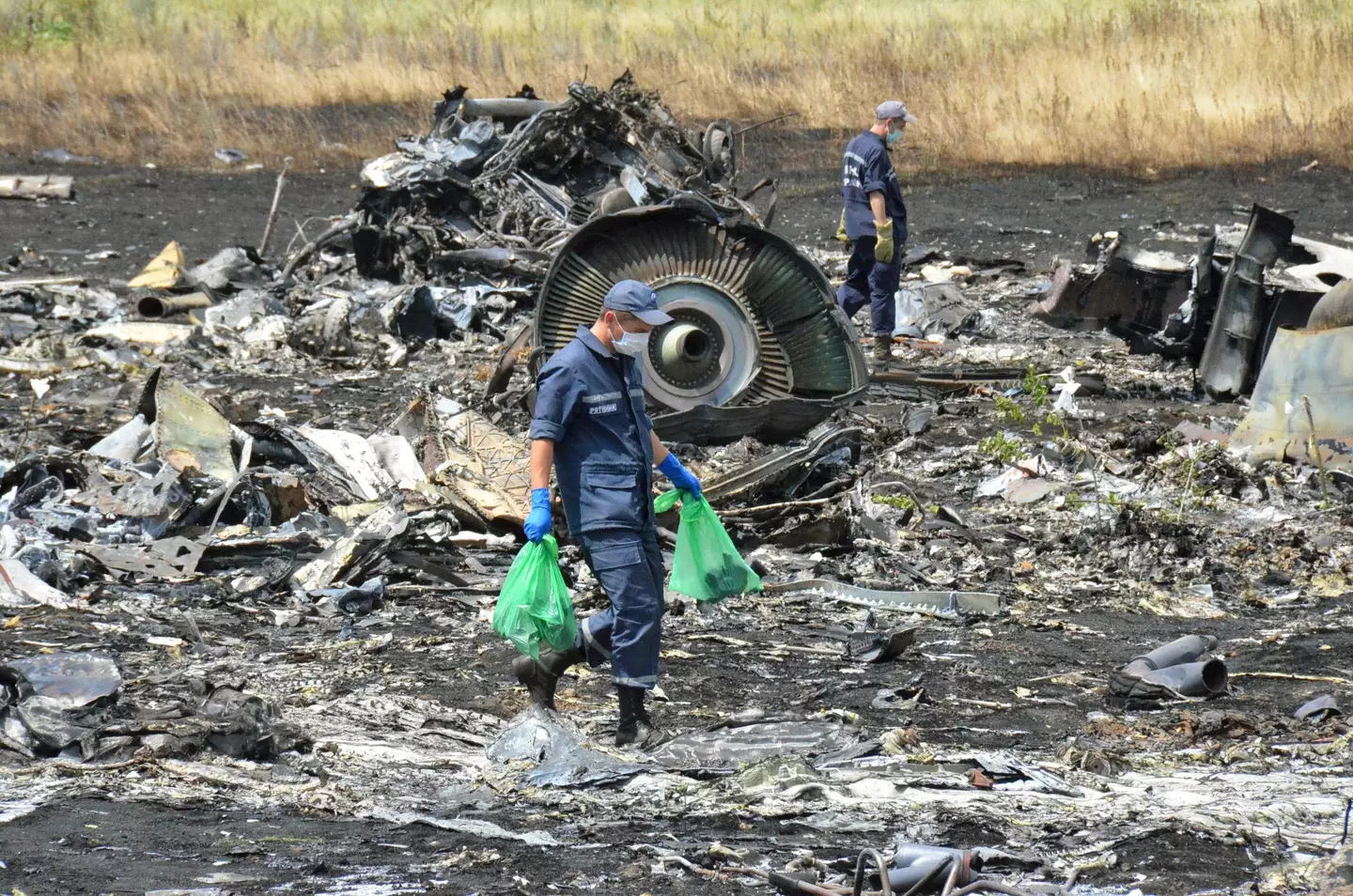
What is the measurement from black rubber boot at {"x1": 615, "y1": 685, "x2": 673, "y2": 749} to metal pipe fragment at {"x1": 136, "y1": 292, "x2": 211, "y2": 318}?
1015 centimetres

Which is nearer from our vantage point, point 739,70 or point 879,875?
point 879,875

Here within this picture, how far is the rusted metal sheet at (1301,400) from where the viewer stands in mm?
8312

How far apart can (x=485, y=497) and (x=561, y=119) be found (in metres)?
6.41

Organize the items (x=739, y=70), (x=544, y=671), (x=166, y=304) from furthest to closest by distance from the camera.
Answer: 1. (x=739, y=70)
2. (x=166, y=304)
3. (x=544, y=671)

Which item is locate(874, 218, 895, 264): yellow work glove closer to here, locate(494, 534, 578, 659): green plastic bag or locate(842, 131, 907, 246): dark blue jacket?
locate(842, 131, 907, 246): dark blue jacket

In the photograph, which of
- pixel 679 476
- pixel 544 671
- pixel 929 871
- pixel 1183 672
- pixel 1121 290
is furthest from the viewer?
pixel 1121 290

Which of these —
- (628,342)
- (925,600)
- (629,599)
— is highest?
(628,342)

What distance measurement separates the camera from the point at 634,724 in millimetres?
5082

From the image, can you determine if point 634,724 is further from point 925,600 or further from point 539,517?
point 925,600

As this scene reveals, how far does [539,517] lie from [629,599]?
1.36ft

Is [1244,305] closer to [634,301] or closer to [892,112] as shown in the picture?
[892,112]

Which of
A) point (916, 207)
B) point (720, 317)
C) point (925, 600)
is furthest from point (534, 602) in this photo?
point (916, 207)

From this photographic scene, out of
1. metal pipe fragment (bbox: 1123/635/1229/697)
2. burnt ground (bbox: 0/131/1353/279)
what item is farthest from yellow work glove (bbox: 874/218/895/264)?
metal pipe fragment (bbox: 1123/635/1229/697)

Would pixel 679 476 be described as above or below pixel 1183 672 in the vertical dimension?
above
